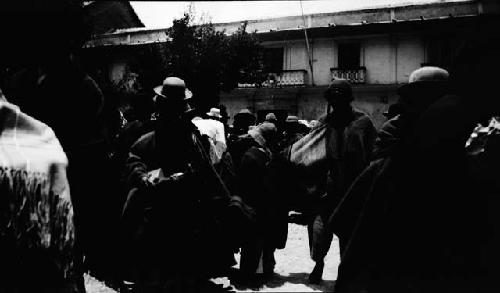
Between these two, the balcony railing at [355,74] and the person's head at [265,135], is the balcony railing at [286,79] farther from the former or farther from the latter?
the person's head at [265,135]

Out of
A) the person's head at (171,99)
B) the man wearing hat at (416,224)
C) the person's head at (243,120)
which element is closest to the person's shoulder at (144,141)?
the person's head at (171,99)

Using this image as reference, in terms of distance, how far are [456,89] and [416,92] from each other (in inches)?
10.5

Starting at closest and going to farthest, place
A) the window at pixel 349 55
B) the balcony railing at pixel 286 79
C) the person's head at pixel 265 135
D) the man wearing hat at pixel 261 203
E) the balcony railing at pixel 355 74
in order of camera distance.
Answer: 1. the man wearing hat at pixel 261 203
2. the person's head at pixel 265 135
3. the balcony railing at pixel 355 74
4. the window at pixel 349 55
5. the balcony railing at pixel 286 79

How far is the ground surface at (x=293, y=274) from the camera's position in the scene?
4.97m

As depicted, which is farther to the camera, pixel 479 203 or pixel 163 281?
pixel 163 281

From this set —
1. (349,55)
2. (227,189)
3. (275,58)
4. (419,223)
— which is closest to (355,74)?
(349,55)

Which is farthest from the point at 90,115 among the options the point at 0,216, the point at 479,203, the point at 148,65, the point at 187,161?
the point at 148,65

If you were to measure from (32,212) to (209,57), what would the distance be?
17.7 meters

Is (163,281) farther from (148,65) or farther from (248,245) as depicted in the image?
(148,65)

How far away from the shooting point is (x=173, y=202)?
392 centimetres

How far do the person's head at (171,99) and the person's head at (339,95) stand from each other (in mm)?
1721

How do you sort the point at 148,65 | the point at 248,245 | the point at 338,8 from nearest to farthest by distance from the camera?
the point at 248,245 < the point at 148,65 < the point at 338,8

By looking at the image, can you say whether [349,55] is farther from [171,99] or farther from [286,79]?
[171,99]

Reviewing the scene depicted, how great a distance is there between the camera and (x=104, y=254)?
13.7 ft
